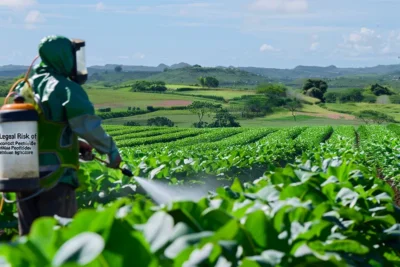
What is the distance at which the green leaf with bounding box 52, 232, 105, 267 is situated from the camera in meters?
1.83

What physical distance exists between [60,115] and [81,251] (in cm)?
290

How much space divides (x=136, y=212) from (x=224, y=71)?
157848 mm

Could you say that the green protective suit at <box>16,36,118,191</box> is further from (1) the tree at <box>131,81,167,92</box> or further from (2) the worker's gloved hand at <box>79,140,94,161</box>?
(1) the tree at <box>131,81,167,92</box>

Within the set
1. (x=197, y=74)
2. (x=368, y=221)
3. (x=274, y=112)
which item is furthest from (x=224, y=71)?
(x=368, y=221)

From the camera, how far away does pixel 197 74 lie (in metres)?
150

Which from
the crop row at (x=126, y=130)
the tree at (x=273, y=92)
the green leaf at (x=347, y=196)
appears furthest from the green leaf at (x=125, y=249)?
the tree at (x=273, y=92)

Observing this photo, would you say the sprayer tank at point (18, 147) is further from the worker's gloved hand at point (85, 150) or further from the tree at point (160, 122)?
the tree at point (160, 122)

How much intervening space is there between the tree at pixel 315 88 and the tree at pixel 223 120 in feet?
160

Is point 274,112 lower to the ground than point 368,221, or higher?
lower

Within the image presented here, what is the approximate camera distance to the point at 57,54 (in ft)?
15.6

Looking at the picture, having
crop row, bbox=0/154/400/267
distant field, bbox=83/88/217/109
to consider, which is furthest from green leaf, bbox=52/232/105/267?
distant field, bbox=83/88/217/109

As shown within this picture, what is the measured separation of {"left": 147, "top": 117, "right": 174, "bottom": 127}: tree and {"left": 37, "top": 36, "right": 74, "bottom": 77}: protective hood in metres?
51.2

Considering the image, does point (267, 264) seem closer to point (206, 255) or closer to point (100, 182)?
point (206, 255)

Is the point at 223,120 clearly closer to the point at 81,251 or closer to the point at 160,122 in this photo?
the point at 160,122
